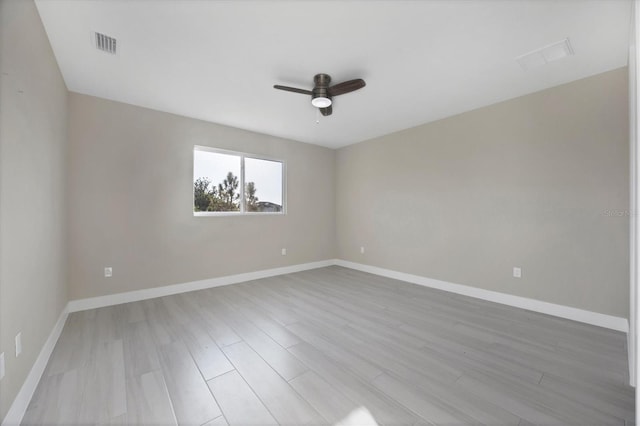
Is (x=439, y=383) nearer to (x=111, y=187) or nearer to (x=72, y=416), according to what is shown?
(x=72, y=416)

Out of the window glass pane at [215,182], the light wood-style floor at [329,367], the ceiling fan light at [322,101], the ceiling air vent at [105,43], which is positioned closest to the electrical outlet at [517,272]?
the light wood-style floor at [329,367]

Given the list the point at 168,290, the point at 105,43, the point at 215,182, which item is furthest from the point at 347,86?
the point at 168,290

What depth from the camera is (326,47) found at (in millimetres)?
2215

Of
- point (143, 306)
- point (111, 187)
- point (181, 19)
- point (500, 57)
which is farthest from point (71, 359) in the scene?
point (500, 57)

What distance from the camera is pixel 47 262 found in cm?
212

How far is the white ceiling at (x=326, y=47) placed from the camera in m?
1.83

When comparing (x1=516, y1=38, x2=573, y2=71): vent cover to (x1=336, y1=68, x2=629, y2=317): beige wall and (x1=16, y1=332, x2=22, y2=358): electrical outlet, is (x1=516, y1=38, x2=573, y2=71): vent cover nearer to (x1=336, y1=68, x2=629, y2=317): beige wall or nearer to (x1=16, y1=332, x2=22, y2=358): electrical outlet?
(x1=336, y1=68, x2=629, y2=317): beige wall

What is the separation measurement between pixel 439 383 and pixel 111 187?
4.05 m

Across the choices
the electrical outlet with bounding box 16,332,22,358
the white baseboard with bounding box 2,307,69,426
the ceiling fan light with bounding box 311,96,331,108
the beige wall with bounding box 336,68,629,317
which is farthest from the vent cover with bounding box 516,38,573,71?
the white baseboard with bounding box 2,307,69,426

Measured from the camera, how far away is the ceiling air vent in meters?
2.10

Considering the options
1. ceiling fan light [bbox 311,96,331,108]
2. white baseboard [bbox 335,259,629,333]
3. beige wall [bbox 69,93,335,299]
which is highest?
ceiling fan light [bbox 311,96,331,108]

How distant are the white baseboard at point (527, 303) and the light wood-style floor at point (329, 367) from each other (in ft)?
0.55

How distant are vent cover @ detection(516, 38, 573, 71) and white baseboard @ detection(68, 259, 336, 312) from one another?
4360mm

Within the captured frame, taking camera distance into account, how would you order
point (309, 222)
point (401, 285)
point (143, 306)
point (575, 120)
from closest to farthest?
point (575, 120)
point (143, 306)
point (401, 285)
point (309, 222)
